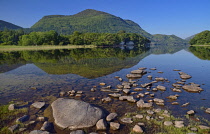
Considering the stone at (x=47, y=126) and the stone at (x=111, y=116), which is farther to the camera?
the stone at (x=111, y=116)

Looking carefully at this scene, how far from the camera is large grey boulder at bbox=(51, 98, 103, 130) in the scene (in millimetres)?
10359

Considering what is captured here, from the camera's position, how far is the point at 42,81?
22156 millimetres

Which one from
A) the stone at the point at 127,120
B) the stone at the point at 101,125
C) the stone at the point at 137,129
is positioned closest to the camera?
the stone at the point at 137,129

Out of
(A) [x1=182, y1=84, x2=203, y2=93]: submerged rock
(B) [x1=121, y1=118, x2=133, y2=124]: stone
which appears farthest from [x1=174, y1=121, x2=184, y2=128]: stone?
(A) [x1=182, y1=84, x2=203, y2=93]: submerged rock

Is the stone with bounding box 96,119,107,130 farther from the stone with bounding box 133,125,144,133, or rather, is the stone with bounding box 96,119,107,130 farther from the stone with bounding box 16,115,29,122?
the stone with bounding box 16,115,29,122

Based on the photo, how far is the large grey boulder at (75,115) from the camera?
10.4m

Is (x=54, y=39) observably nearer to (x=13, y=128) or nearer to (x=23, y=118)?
(x=23, y=118)

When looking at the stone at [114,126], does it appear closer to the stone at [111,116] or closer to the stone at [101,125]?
the stone at [101,125]

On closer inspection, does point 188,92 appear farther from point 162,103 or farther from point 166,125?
point 166,125

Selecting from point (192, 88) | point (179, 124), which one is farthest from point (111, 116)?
point (192, 88)

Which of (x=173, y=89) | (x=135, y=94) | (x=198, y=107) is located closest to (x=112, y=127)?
(x=135, y=94)

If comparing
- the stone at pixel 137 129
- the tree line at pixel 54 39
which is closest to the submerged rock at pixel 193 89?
the stone at pixel 137 129

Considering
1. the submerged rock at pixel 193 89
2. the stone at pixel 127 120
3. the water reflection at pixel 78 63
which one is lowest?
the stone at pixel 127 120

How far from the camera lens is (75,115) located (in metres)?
11.1
